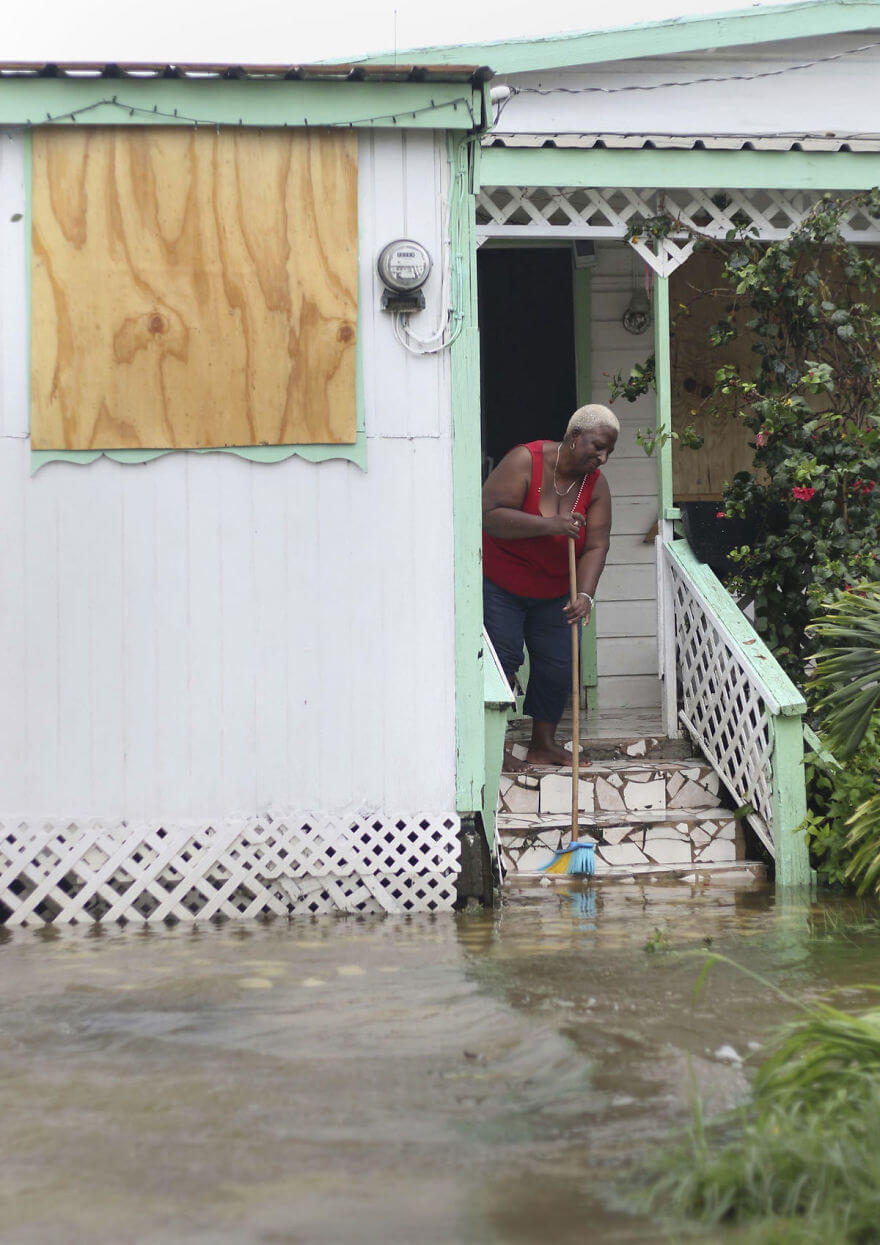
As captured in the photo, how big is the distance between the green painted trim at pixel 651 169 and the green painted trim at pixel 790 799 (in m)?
3.24

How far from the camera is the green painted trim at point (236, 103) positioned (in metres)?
5.49

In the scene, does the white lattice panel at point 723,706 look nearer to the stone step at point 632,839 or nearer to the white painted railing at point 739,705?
the white painted railing at point 739,705

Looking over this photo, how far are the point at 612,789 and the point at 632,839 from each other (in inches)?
15.1

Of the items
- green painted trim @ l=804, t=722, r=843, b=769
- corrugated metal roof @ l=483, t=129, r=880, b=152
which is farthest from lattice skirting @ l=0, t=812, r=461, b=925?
corrugated metal roof @ l=483, t=129, r=880, b=152

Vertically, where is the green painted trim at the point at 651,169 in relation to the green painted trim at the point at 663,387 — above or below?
above

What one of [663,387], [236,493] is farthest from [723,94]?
[236,493]

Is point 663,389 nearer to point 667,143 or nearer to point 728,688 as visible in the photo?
point 667,143

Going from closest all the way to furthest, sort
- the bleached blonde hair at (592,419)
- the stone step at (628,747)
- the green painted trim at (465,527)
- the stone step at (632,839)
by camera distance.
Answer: the green painted trim at (465,527) < the stone step at (632,839) < the bleached blonde hair at (592,419) < the stone step at (628,747)

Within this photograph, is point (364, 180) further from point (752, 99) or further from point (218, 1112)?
point (752, 99)

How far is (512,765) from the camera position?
7164mm

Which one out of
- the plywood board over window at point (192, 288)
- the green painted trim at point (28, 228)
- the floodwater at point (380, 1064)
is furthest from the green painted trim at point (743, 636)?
the green painted trim at point (28, 228)

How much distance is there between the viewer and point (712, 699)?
23.3ft

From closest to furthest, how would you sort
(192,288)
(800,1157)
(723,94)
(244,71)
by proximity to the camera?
1. (800,1157)
2. (244,71)
3. (192,288)
4. (723,94)

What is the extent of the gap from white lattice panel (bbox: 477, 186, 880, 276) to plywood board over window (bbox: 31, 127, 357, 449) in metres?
2.22
